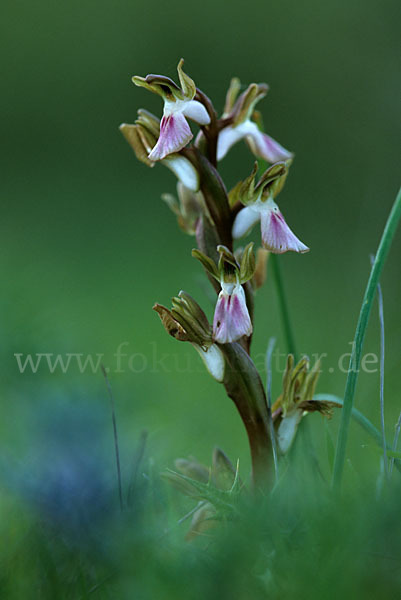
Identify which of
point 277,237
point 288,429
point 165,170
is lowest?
point 288,429

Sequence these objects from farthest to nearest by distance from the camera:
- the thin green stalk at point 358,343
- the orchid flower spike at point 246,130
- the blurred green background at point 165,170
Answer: the blurred green background at point 165,170
the orchid flower spike at point 246,130
the thin green stalk at point 358,343

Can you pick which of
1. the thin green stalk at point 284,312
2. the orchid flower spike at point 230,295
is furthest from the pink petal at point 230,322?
the thin green stalk at point 284,312

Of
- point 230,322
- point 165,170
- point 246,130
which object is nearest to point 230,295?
point 230,322

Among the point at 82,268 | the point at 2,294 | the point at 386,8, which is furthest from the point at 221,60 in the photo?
the point at 2,294

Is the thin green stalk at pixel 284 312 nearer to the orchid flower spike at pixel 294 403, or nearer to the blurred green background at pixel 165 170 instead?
the orchid flower spike at pixel 294 403

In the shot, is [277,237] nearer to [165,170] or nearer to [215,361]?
[215,361]

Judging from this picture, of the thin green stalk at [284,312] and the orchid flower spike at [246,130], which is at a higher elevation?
the orchid flower spike at [246,130]
